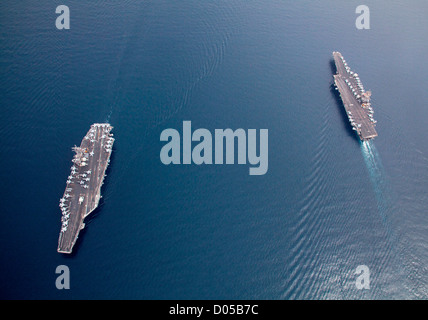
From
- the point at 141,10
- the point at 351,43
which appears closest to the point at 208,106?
the point at 141,10

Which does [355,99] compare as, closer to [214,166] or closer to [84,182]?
[214,166]

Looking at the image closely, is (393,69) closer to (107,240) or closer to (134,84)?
(134,84)

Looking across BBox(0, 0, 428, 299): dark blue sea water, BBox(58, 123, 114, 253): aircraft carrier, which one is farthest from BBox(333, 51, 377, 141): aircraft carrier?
BBox(58, 123, 114, 253): aircraft carrier

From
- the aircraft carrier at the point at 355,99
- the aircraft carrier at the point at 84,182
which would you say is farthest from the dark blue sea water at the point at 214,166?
the aircraft carrier at the point at 355,99

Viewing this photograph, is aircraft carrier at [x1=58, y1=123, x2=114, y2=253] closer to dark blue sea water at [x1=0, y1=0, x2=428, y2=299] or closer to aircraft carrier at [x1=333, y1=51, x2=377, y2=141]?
dark blue sea water at [x1=0, y1=0, x2=428, y2=299]

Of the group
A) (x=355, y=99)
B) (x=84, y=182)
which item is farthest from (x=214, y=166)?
(x=355, y=99)
